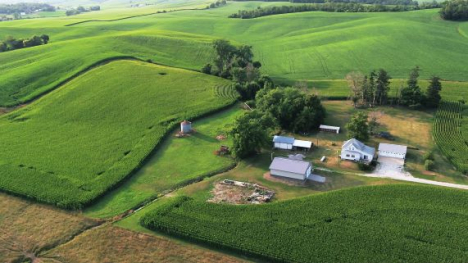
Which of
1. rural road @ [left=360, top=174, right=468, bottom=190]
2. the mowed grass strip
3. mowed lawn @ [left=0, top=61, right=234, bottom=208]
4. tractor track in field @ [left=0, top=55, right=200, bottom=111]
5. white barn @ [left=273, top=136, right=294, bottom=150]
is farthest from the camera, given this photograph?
tractor track in field @ [left=0, top=55, right=200, bottom=111]

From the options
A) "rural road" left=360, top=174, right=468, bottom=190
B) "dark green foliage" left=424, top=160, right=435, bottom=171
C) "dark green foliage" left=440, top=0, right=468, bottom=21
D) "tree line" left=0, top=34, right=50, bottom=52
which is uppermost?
"dark green foliage" left=440, top=0, right=468, bottom=21

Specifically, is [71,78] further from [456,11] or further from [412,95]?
[456,11]

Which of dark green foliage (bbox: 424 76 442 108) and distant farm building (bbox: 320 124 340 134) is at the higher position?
dark green foliage (bbox: 424 76 442 108)

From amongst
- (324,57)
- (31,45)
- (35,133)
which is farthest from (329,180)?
(31,45)

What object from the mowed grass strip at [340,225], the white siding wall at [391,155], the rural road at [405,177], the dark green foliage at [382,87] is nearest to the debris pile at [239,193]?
the mowed grass strip at [340,225]

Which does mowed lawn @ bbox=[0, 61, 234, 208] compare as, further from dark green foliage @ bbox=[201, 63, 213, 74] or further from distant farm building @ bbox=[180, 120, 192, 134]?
dark green foliage @ bbox=[201, 63, 213, 74]

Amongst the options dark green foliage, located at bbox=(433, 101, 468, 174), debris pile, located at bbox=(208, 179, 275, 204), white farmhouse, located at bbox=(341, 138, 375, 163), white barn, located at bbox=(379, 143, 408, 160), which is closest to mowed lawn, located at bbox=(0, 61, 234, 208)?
debris pile, located at bbox=(208, 179, 275, 204)

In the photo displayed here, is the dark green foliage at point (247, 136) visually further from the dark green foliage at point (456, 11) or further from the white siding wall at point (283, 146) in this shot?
the dark green foliage at point (456, 11)

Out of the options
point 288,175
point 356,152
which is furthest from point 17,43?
point 356,152
